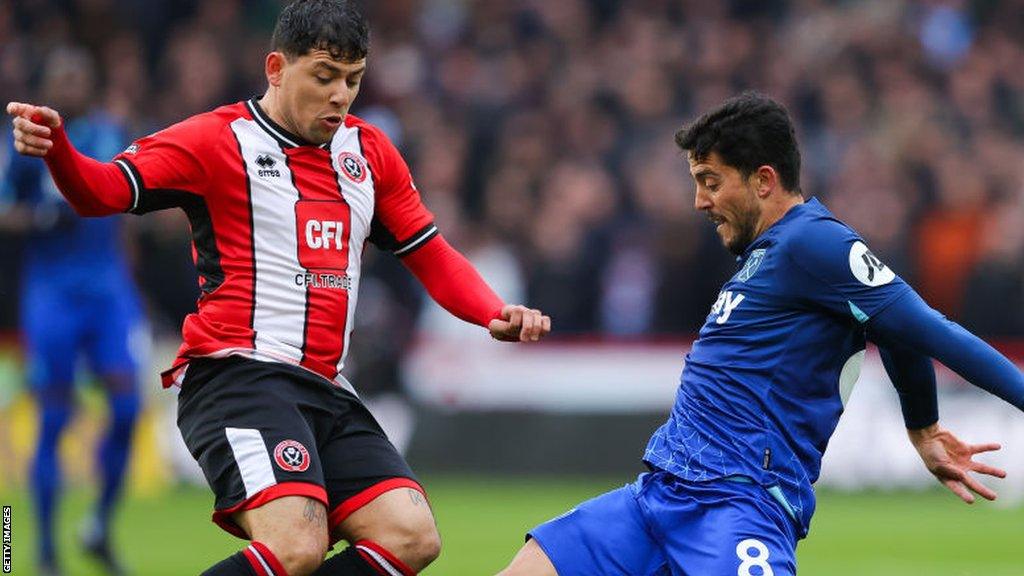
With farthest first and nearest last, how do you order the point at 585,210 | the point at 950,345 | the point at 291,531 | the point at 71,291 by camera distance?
1. the point at 585,210
2. the point at 71,291
3. the point at 291,531
4. the point at 950,345

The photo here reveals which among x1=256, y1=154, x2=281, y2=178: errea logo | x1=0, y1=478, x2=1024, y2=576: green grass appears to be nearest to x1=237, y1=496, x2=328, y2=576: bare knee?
x1=256, y1=154, x2=281, y2=178: errea logo

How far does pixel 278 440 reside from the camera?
5.36 meters

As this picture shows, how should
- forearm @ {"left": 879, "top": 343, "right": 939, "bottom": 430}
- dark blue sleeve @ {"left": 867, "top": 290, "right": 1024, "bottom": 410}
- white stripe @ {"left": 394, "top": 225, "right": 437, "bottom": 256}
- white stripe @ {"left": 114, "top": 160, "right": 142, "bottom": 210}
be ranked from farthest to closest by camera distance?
white stripe @ {"left": 394, "top": 225, "right": 437, "bottom": 256}
forearm @ {"left": 879, "top": 343, "right": 939, "bottom": 430}
white stripe @ {"left": 114, "top": 160, "right": 142, "bottom": 210}
dark blue sleeve @ {"left": 867, "top": 290, "right": 1024, "bottom": 410}

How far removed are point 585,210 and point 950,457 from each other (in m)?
8.83

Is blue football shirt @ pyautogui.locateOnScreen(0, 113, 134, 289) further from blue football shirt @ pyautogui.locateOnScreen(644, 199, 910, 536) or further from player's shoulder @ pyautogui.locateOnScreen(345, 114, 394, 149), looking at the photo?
blue football shirt @ pyautogui.locateOnScreen(644, 199, 910, 536)

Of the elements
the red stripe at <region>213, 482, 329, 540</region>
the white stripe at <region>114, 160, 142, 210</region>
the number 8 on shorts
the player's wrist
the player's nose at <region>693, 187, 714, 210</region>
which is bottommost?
the number 8 on shorts

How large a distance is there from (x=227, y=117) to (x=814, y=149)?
10.2 m

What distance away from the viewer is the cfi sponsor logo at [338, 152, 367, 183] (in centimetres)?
583

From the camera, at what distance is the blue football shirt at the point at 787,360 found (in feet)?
16.9

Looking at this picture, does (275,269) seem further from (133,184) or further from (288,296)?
(133,184)

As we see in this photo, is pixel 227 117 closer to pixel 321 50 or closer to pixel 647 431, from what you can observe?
pixel 321 50

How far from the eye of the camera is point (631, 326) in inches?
550

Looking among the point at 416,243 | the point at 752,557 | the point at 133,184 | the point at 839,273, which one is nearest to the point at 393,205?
the point at 416,243

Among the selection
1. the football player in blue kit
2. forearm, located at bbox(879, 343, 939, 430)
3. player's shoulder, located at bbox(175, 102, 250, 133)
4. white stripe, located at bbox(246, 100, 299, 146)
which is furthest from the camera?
white stripe, located at bbox(246, 100, 299, 146)
